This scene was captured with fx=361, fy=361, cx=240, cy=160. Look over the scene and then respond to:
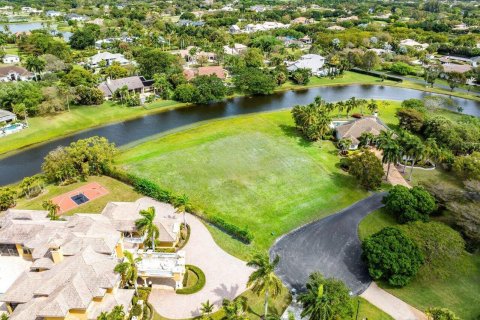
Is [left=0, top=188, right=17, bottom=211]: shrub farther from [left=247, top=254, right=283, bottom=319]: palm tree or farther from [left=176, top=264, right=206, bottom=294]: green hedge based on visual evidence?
[left=247, top=254, right=283, bottom=319]: palm tree

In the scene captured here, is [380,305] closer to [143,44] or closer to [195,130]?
[195,130]

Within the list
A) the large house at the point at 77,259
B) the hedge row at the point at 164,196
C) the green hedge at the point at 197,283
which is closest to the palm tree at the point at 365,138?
the hedge row at the point at 164,196

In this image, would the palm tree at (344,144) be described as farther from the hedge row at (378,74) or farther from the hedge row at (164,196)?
the hedge row at (378,74)

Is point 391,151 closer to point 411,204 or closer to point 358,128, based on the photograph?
point 411,204

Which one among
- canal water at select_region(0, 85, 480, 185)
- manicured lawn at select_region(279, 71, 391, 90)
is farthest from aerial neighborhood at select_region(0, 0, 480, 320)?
manicured lawn at select_region(279, 71, 391, 90)

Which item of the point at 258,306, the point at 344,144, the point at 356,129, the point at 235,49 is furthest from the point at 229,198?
the point at 235,49

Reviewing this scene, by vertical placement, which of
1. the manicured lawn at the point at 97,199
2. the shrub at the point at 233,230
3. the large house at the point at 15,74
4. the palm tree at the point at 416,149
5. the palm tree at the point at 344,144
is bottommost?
the shrub at the point at 233,230
